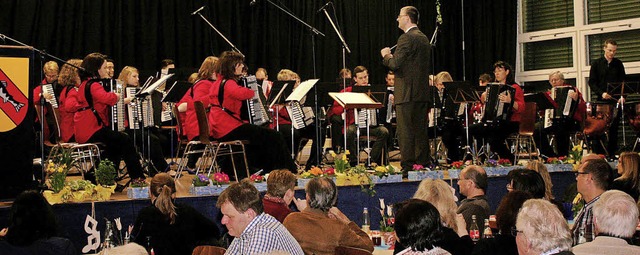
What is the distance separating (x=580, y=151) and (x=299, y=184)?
3.94 metres

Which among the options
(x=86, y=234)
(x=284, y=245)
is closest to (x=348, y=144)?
(x=86, y=234)

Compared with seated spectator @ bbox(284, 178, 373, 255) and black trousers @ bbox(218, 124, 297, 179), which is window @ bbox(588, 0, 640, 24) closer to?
black trousers @ bbox(218, 124, 297, 179)

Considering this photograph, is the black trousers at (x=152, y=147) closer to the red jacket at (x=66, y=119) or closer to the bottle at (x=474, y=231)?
the red jacket at (x=66, y=119)

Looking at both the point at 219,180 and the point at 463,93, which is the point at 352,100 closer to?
the point at 463,93

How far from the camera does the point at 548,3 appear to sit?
15.9 m

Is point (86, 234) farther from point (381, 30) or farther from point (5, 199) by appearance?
point (381, 30)

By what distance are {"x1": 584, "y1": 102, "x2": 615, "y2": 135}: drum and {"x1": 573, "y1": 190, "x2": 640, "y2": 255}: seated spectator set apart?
8327mm

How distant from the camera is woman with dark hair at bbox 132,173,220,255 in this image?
6.04 m

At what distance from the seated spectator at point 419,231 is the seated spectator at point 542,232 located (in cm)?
45

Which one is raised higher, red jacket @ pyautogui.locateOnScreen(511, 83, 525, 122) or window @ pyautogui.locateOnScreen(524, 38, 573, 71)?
window @ pyautogui.locateOnScreen(524, 38, 573, 71)

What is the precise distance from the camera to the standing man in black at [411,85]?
929 centimetres

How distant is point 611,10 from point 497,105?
4917mm

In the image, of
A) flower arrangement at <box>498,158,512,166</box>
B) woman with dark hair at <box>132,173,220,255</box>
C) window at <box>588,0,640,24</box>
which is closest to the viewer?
woman with dark hair at <box>132,173,220,255</box>

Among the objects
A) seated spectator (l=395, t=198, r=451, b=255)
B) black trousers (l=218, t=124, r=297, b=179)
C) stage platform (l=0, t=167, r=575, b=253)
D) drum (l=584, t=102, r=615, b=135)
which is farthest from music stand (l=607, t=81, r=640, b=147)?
seated spectator (l=395, t=198, r=451, b=255)
